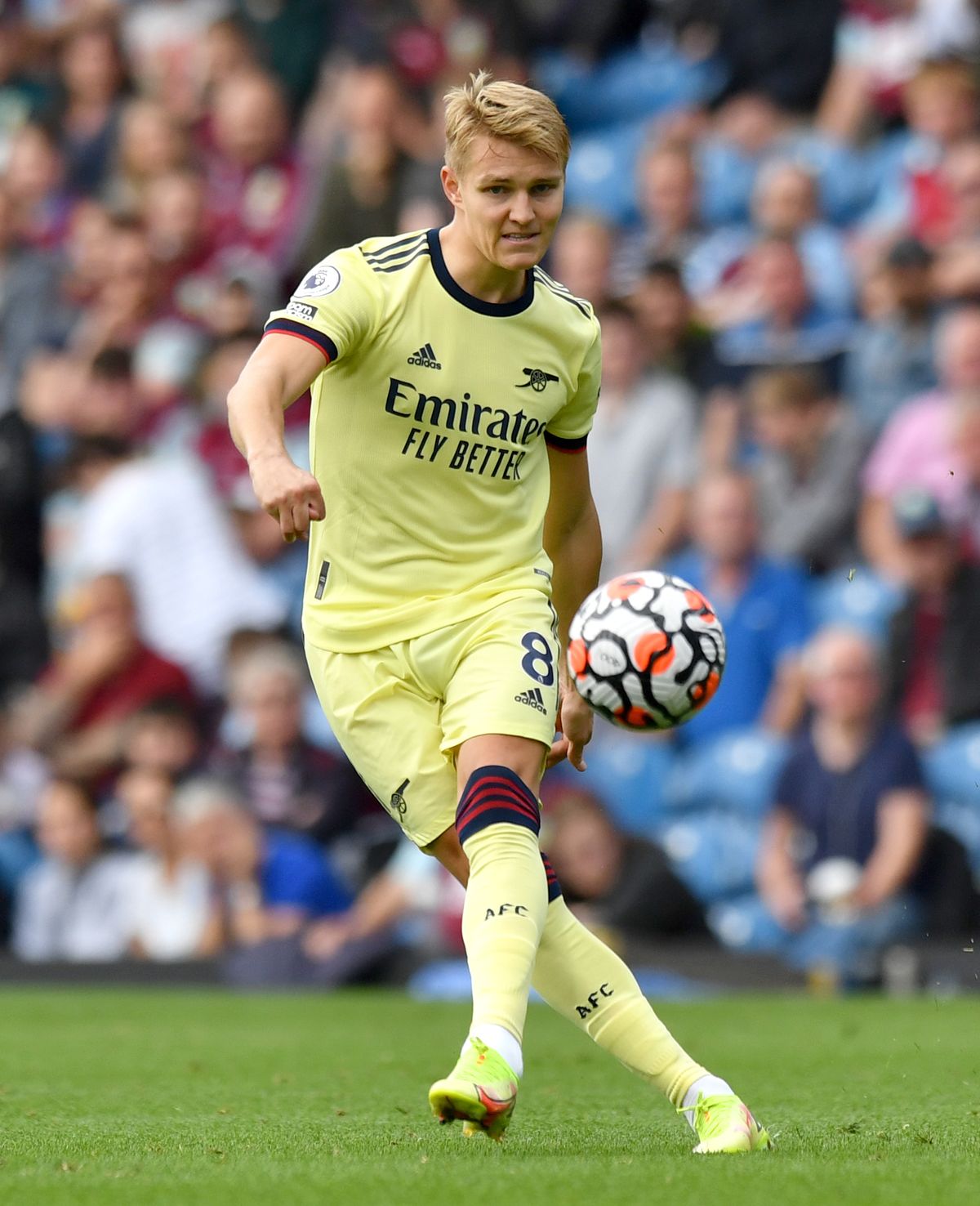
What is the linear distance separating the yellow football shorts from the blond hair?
1036 mm

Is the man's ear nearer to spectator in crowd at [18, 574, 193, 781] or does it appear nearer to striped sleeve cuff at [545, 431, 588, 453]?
striped sleeve cuff at [545, 431, 588, 453]

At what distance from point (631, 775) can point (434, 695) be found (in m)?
6.72

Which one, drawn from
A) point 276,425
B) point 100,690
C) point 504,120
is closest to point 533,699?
point 276,425

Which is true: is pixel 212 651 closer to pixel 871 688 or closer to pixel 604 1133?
pixel 871 688

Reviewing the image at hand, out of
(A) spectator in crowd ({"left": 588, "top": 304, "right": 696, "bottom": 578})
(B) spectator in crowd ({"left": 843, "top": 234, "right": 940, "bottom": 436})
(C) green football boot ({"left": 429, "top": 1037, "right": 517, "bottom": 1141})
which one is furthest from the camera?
(A) spectator in crowd ({"left": 588, "top": 304, "right": 696, "bottom": 578})

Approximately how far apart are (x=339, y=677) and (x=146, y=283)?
10.4 meters

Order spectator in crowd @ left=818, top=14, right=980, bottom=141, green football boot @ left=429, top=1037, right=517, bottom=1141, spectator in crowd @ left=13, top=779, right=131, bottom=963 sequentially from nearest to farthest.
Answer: green football boot @ left=429, top=1037, right=517, bottom=1141 → spectator in crowd @ left=818, top=14, right=980, bottom=141 → spectator in crowd @ left=13, top=779, right=131, bottom=963

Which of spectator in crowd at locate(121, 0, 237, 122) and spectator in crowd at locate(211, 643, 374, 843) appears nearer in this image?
spectator in crowd at locate(211, 643, 374, 843)

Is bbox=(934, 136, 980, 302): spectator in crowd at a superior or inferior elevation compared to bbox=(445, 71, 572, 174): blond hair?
superior

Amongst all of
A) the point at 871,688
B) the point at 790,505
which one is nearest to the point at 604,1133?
the point at 871,688

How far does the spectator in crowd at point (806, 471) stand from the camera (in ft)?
35.8

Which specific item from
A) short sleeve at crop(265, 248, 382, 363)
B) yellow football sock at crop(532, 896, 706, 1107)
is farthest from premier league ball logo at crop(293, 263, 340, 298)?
yellow football sock at crop(532, 896, 706, 1107)

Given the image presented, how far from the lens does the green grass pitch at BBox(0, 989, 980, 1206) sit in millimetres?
3656

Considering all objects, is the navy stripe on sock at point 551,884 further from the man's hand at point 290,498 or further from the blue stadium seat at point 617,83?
the blue stadium seat at point 617,83
